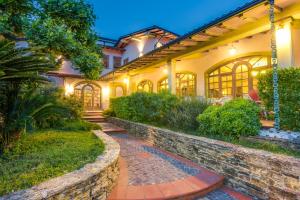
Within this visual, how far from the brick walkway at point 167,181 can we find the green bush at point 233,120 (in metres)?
1.07

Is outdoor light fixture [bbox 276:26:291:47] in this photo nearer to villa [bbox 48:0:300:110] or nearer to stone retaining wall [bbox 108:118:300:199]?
villa [bbox 48:0:300:110]

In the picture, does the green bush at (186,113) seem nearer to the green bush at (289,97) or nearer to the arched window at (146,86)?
the green bush at (289,97)

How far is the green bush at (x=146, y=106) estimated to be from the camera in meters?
7.49

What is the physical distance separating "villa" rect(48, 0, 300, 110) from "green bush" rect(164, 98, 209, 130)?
1.79 meters

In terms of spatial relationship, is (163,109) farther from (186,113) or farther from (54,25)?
(54,25)

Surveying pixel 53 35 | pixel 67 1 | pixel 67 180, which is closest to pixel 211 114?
pixel 67 180

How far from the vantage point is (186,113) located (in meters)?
6.23

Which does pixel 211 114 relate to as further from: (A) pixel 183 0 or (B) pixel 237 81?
(A) pixel 183 0

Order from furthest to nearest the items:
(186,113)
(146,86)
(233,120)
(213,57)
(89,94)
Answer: (89,94), (146,86), (213,57), (186,113), (233,120)

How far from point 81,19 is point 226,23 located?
15.1 ft

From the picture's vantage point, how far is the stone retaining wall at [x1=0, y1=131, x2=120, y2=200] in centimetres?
208

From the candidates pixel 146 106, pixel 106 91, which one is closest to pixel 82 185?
pixel 146 106

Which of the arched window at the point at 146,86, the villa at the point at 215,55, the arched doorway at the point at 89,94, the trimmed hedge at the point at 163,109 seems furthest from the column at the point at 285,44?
the arched doorway at the point at 89,94

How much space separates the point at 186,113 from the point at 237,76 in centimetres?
457
